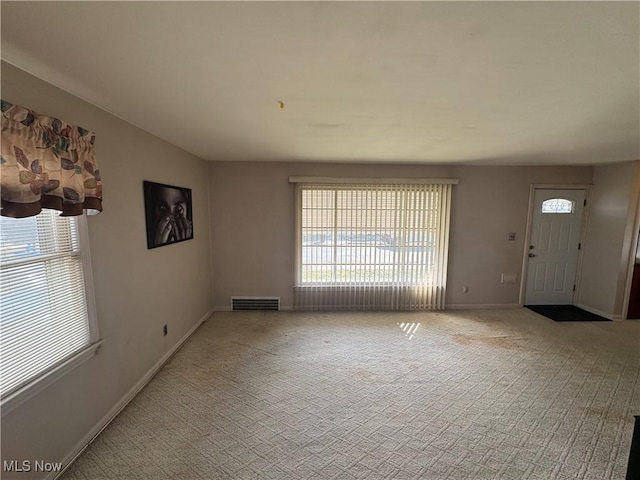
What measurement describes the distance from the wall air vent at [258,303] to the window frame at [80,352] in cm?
237

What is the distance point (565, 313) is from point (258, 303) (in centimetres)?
487

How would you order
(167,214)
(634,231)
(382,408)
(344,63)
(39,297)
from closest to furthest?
(344,63) → (39,297) → (382,408) → (167,214) → (634,231)

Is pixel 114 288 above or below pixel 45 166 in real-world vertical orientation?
below

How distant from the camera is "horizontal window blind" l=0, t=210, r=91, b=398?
134 cm

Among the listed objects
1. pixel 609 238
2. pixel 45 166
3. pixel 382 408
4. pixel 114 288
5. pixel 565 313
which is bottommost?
pixel 382 408

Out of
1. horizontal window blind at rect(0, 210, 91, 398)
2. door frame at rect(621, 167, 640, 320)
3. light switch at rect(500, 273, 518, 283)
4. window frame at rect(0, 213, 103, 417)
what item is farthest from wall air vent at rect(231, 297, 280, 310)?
door frame at rect(621, 167, 640, 320)

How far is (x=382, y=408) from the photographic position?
216 centimetres

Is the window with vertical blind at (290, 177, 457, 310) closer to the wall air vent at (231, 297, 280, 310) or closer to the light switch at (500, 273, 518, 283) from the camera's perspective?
the wall air vent at (231, 297, 280, 310)

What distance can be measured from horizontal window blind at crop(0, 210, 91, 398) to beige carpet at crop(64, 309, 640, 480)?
2.48 ft

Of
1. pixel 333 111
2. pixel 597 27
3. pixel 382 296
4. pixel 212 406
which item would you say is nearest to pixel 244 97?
pixel 333 111

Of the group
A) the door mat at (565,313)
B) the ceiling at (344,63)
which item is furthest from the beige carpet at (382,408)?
the ceiling at (344,63)

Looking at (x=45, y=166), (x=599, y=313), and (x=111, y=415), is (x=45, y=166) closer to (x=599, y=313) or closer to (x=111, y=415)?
(x=111, y=415)

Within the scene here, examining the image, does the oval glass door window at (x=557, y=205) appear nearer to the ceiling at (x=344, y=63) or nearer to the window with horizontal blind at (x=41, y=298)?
the ceiling at (x=344, y=63)

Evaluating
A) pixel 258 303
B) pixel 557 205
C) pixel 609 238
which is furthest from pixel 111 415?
pixel 609 238
